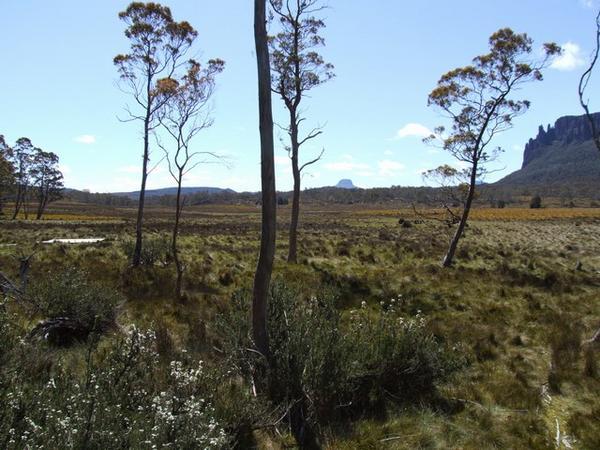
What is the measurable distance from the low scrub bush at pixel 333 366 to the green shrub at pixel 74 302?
2491 millimetres

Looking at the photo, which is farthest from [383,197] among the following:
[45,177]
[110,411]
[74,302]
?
[110,411]

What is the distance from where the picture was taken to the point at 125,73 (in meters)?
16.4

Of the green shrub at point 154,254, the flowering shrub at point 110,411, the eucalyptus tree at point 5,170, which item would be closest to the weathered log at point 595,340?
the flowering shrub at point 110,411

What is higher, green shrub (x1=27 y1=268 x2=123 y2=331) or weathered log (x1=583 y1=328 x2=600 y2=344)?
green shrub (x1=27 y1=268 x2=123 y2=331)

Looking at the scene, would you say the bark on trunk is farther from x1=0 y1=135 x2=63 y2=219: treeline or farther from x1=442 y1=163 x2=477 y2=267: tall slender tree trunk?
x1=442 y1=163 x2=477 y2=267: tall slender tree trunk

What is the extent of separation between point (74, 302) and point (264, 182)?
14.4 ft

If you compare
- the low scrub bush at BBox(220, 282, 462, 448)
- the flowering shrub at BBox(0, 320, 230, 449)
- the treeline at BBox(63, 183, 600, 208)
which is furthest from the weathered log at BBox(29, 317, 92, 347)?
the treeline at BBox(63, 183, 600, 208)

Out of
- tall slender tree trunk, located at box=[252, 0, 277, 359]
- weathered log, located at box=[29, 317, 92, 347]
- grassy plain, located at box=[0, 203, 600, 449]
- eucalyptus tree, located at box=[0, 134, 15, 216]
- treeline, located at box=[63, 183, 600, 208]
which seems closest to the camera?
grassy plain, located at box=[0, 203, 600, 449]

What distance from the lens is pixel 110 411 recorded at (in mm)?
3520

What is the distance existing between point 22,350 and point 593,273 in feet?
60.6

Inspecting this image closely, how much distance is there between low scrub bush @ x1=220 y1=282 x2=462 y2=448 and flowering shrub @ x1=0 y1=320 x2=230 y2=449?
3.86ft

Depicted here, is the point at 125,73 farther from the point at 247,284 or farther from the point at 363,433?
the point at 363,433

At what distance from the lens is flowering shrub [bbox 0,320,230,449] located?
3.24 metres

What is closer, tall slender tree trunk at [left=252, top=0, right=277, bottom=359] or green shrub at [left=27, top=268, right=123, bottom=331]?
tall slender tree trunk at [left=252, top=0, right=277, bottom=359]
